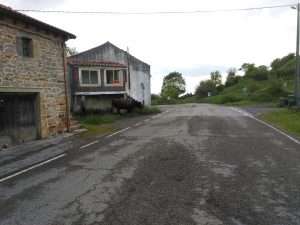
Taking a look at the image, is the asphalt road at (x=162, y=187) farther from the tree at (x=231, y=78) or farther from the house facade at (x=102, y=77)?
the tree at (x=231, y=78)

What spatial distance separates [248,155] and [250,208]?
14.7 feet

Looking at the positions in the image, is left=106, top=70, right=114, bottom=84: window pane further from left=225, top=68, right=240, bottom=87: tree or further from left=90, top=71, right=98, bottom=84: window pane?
left=225, top=68, right=240, bottom=87: tree

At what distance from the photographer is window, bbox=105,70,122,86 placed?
32375mm

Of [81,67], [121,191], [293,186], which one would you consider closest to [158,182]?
[121,191]

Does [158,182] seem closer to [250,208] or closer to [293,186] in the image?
[250,208]

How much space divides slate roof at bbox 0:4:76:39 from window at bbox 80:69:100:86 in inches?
510

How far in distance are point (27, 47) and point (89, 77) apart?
Answer: 1617 centimetres

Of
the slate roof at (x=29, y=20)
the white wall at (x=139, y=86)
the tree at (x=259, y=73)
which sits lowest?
the white wall at (x=139, y=86)

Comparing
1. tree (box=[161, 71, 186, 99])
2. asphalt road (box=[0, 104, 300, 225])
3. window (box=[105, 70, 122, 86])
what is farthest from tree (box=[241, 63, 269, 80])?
asphalt road (box=[0, 104, 300, 225])

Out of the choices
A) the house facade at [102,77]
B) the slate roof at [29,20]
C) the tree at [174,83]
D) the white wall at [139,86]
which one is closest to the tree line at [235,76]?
the tree at [174,83]

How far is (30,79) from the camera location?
14.8m

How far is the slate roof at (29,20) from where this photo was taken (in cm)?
1301

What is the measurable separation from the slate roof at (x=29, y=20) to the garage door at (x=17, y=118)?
10.2 feet

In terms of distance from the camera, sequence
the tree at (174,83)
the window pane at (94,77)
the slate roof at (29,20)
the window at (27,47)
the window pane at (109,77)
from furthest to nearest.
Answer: the tree at (174,83), the window pane at (109,77), the window pane at (94,77), the window at (27,47), the slate roof at (29,20)
